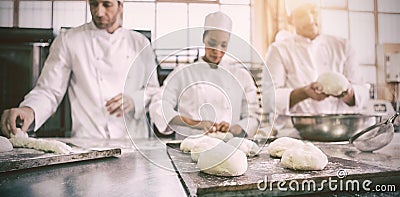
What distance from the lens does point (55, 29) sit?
7.32ft

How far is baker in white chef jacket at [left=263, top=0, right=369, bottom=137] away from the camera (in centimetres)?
224

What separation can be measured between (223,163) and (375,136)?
657mm

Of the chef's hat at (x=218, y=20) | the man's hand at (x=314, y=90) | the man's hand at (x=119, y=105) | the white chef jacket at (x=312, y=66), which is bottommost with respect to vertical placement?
the man's hand at (x=119, y=105)

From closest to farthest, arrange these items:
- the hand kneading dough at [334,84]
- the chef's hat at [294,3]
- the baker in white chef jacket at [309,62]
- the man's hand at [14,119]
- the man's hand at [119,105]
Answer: the man's hand at [14,119] < the hand kneading dough at [334,84] < the man's hand at [119,105] < the baker in white chef jacket at [309,62] < the chef's hat at [294,3]

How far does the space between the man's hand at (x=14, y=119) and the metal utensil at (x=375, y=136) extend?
4.86 ft

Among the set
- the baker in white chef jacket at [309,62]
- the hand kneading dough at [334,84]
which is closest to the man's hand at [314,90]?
the hand kneading dough at [334,84]

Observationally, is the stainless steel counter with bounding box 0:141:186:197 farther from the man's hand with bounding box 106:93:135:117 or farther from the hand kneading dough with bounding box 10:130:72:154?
the man's hand with bounding box 106:93:135:117

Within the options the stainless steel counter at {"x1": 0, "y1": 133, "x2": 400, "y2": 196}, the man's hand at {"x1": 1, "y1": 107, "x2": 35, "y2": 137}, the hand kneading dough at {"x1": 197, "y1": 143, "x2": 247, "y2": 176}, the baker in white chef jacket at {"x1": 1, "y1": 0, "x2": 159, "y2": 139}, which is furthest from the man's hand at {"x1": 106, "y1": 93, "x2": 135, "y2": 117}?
the hand kneading dough at {"x1": 197, "y1": 143, "x2": 247, "y2": 176}

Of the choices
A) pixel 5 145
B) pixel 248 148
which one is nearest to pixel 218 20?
pixel 248 148

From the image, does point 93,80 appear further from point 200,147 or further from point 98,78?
point 200,147

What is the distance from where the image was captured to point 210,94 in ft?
6.82

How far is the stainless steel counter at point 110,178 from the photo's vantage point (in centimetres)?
73

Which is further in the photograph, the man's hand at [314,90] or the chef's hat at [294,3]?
the chef's hat at [294,3]

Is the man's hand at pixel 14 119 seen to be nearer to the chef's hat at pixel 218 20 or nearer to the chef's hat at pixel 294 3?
the chef's hat at pixel 218 20
